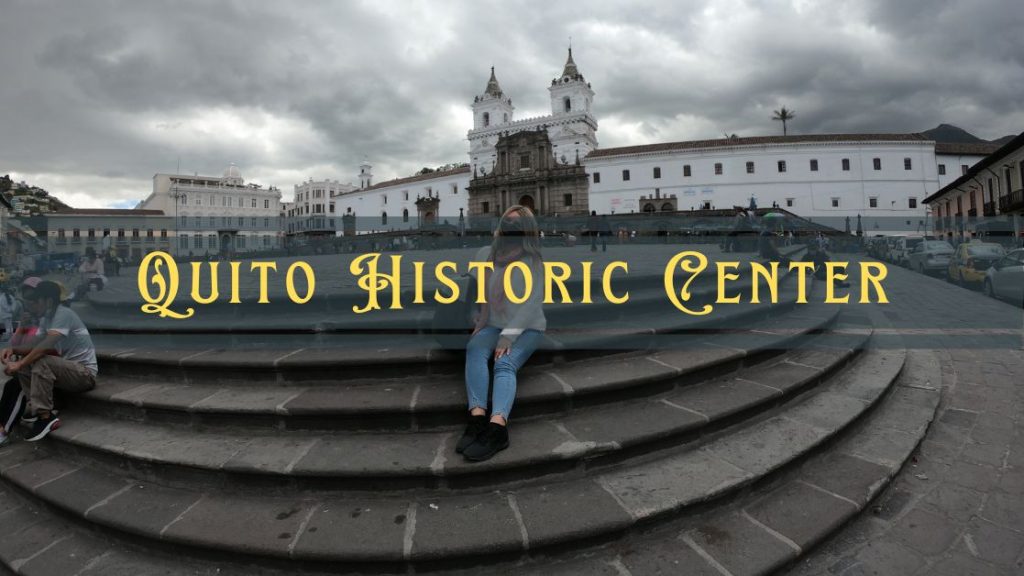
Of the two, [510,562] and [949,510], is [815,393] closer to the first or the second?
[949,510]

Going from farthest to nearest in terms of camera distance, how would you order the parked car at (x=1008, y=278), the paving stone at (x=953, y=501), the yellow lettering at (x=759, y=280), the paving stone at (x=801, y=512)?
the parked car at (x=1008, y=278) → the yellow lettering at (x=759, y=280) → the paving stone at (x=953, y=501) → the paving stone at (x=801, y=512)

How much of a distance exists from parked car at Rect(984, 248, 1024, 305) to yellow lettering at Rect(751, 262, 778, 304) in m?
6.04

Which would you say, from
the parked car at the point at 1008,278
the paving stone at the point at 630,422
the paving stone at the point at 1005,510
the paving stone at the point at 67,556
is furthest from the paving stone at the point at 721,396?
the parked car at the point at 1008,278

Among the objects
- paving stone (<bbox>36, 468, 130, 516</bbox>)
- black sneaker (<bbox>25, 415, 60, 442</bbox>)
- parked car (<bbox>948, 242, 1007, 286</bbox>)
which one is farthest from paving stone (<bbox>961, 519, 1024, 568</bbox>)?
parked car (<bbox>948, 242, 1007, 286</bbox>)

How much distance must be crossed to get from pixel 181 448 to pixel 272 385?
23.0 inches

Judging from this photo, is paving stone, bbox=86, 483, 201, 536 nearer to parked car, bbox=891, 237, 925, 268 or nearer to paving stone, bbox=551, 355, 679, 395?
paving stone, bbox=551, 355, 679, 395

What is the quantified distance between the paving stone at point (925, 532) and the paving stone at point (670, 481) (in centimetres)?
71

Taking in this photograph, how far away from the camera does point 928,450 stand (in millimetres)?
2812

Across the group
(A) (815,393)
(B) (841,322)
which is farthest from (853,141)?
(A) (815,393)

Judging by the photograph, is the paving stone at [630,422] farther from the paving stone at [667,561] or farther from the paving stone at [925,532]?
the paving stone at [925,532]

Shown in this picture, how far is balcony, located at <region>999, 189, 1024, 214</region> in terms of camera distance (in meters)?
21.8

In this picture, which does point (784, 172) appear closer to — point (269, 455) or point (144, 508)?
point (269, 455)

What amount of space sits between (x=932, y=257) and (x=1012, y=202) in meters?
16.7

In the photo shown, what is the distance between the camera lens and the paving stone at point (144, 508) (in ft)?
6.26
